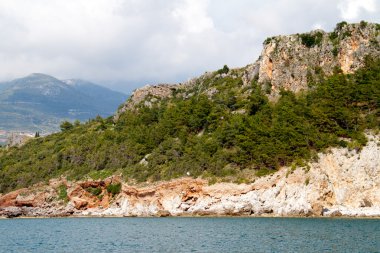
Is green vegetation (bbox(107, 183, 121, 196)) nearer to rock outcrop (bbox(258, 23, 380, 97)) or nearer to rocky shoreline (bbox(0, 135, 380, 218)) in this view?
rocky shoreline (bbox(0, 135, 380, 218))

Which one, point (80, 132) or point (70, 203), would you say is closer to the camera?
point (70, 203)

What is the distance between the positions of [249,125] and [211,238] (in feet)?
161

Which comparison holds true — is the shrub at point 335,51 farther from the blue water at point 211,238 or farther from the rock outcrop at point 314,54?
the blue water at point 211,238

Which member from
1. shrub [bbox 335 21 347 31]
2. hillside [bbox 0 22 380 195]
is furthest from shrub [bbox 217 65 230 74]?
shrub [bbox 335 21 347 31]

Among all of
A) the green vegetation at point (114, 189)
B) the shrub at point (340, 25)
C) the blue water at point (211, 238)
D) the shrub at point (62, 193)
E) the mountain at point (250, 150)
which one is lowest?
the blue water at point (211, 238)

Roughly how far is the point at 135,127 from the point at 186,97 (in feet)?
75.2

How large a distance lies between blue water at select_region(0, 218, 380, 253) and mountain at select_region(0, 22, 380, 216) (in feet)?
58.3

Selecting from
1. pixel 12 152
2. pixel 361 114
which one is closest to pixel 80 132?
pixel 12 152

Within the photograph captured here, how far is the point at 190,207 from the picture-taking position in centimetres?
8956

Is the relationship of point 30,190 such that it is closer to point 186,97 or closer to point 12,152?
point 12,152

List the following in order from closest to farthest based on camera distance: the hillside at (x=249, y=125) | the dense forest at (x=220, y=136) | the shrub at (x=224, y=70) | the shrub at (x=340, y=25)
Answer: the dense forest at (x=220, y=136), the hillside at (x=249, y=125), the shrub at (x=340, y=25), the shrub at (x=224, y=70)

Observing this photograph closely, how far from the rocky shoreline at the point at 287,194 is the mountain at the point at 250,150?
0.17m

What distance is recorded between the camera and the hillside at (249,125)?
290 ft

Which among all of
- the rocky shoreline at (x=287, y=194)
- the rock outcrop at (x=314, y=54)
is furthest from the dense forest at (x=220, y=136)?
the rock outcrop at (x=314, y=54)
